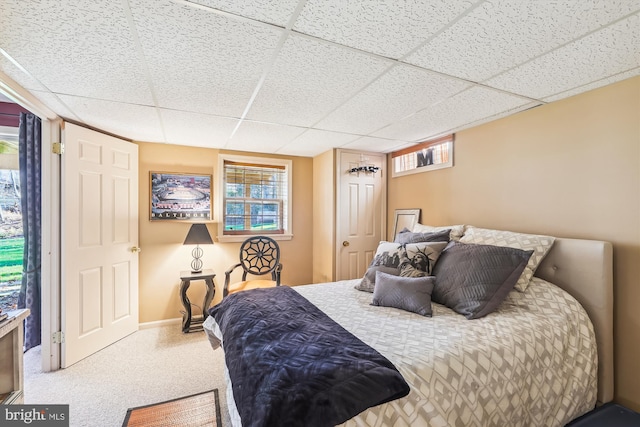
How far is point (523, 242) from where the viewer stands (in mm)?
1991

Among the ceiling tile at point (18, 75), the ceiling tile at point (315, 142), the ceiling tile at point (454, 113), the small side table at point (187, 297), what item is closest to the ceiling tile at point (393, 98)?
the ceiling tile at point (454, 113)

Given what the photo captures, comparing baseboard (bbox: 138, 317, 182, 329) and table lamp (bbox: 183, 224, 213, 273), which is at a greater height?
table lamp (bbox: 183, 224, 213, 273)

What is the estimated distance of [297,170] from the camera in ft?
13.1

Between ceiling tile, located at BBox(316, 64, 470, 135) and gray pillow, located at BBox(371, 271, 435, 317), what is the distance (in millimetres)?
1306

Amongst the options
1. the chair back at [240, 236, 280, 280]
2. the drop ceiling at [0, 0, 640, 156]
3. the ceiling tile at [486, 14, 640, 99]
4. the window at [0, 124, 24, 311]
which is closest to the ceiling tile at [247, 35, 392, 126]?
the drop ceiling at [0, 0, 640, 156]

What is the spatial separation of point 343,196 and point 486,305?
2159 mm

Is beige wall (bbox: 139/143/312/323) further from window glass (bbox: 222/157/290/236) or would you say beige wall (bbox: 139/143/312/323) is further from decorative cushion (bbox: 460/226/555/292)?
decorative cushion (bbox: 460/226/555/292)

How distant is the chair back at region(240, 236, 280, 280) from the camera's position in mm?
3451

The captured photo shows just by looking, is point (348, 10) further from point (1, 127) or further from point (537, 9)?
point (1, 127)

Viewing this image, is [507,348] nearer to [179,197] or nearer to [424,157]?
[424,157]

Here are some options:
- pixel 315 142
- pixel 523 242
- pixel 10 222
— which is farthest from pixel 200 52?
pixel 10 222

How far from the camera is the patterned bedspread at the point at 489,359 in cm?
112

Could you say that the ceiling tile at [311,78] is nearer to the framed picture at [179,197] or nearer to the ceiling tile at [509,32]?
the ceiling tile at [509,32]

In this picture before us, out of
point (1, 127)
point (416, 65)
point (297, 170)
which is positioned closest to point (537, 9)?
point (416, 65)
